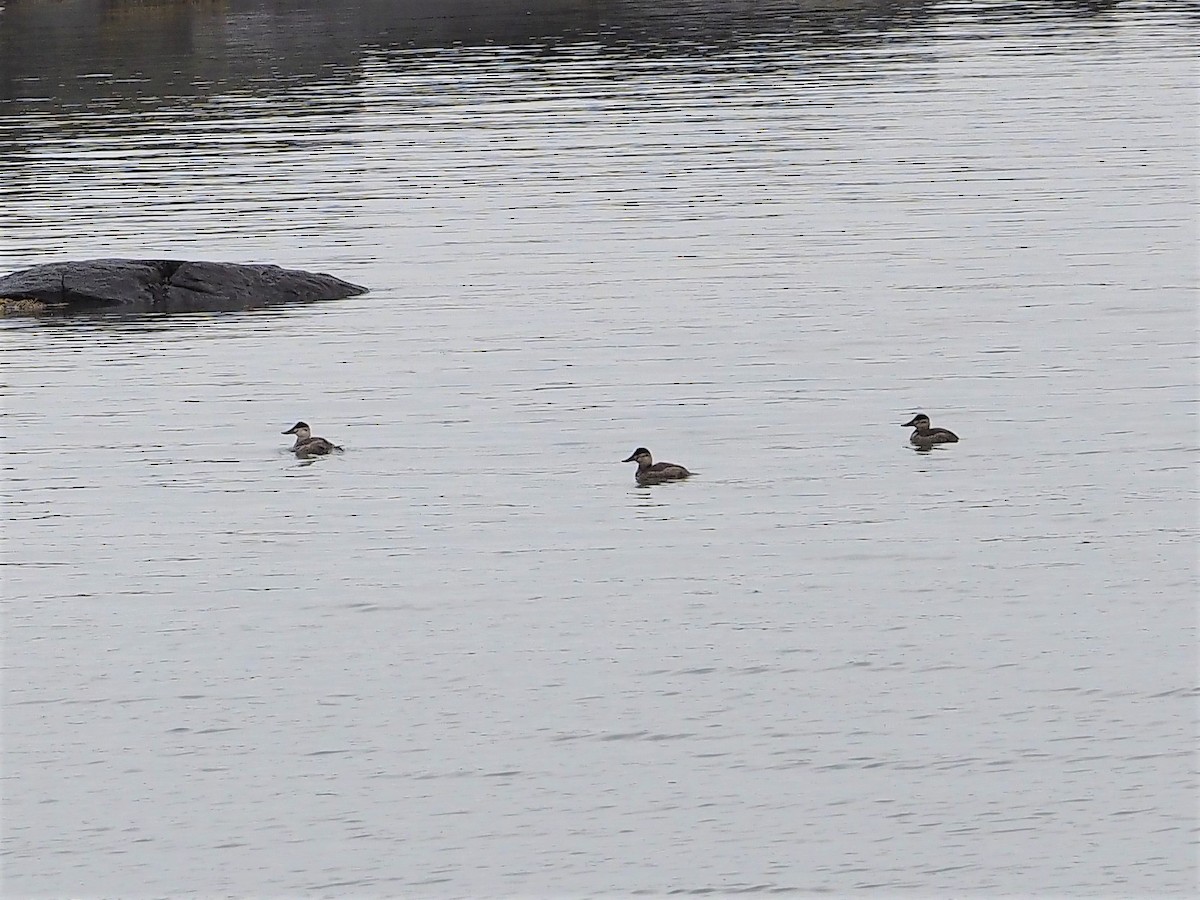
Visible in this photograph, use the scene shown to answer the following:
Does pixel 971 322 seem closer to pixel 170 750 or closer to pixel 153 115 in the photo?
pixel 170 750

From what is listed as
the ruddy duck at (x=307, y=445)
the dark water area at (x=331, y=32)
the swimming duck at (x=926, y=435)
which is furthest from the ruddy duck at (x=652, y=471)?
the dark water area at (x=331, y=32)

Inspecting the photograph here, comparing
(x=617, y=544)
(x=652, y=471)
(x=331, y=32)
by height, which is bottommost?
(x=617, y=544)

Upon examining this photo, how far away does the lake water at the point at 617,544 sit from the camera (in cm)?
1575

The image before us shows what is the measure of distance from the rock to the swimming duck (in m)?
13.6

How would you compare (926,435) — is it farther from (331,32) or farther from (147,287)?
(331,32)

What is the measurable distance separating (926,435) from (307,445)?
22.8ft

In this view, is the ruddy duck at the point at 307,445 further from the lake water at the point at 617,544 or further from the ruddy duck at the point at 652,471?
the ruddy duck at the point at 652,471

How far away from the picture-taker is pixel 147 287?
35.7 meters

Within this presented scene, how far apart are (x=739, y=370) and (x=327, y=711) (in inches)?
506

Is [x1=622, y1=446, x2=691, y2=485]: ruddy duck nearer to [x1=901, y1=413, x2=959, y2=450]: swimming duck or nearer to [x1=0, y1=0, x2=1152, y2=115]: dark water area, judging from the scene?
[x1=901, y1=413, x2=959, y2=450]: swimming duck

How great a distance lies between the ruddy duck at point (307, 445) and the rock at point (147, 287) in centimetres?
1033

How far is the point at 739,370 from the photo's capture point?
97.5 feet

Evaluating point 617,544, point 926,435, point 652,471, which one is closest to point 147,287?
point 652,471

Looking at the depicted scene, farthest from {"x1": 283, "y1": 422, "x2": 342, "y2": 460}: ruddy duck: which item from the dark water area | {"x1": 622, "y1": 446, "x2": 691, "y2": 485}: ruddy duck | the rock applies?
the dark water area
